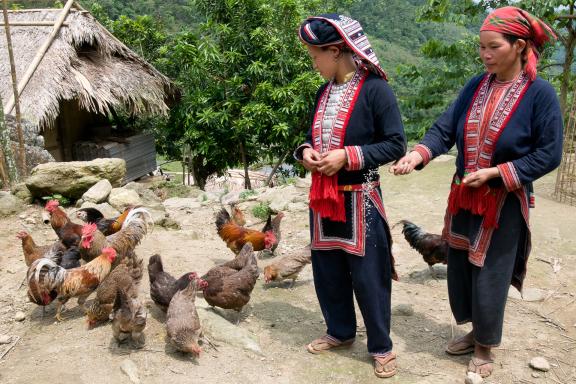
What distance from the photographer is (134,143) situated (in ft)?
42.7

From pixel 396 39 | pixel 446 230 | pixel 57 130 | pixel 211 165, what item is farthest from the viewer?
pixel 396 39

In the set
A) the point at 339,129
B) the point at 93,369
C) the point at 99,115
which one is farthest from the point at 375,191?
the point at 99,115

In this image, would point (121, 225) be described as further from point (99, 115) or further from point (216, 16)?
point (99, 115)

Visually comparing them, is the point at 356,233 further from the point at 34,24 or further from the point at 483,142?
the point at 34,24

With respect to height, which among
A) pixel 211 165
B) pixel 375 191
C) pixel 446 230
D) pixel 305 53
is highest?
pixel 305 53

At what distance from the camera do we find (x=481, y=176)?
289 cm

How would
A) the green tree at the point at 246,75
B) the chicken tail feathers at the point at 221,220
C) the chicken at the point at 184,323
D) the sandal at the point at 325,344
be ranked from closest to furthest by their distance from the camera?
the chicken at the point at 184,323 → the sandal at the point at 325,344 → the chicken tail feathers at the point at 221,220 → the green tree at the point at 246,75

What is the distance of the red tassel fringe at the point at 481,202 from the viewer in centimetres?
302

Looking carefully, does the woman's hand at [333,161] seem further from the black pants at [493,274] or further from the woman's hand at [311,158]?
the black pants at [493,274]

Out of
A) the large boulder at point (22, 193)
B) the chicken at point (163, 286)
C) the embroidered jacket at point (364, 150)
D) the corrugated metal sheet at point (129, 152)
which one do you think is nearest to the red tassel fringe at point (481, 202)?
the embroidered jacket at point (364, 150)

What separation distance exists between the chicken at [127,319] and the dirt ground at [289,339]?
11 cm

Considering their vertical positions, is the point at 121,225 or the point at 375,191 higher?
the point at 375,191

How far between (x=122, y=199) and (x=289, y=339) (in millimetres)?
4737

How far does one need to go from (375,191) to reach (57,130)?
1072 cm
